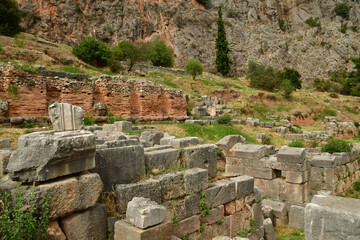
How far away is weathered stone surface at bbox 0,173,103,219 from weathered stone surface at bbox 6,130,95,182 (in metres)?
0.13

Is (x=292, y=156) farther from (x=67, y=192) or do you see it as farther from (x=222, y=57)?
(x=222, y=57)

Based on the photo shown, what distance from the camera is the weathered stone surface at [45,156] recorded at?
11.4 ft

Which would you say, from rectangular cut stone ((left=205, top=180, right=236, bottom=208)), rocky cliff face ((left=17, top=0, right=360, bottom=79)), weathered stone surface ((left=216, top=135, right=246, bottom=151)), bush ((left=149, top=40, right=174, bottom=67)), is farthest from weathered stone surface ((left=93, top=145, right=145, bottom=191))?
rocky cliff face ((left=17, top=0, right=360, bottom=79))

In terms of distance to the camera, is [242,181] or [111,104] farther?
[111,104]

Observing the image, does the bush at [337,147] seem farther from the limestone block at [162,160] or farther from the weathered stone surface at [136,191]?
the weathered stone surface at [136,191]

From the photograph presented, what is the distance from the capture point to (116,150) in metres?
4.84

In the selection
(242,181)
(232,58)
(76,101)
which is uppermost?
(232,58)

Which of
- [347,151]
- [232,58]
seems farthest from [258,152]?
[232,58]

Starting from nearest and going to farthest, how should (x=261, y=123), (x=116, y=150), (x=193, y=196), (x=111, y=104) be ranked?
(x=116, y=150)
(x=193, y=196)
(x=111, y=104)
(x=261, y=123)

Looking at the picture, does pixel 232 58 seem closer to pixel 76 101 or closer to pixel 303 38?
pixel 303 38

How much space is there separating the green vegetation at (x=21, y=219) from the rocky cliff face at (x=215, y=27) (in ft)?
155

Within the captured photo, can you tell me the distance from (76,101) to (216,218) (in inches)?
508

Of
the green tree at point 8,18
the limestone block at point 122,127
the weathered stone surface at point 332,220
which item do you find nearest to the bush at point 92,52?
the green tree at point 8,18

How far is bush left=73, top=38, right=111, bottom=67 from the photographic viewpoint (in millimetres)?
30328
